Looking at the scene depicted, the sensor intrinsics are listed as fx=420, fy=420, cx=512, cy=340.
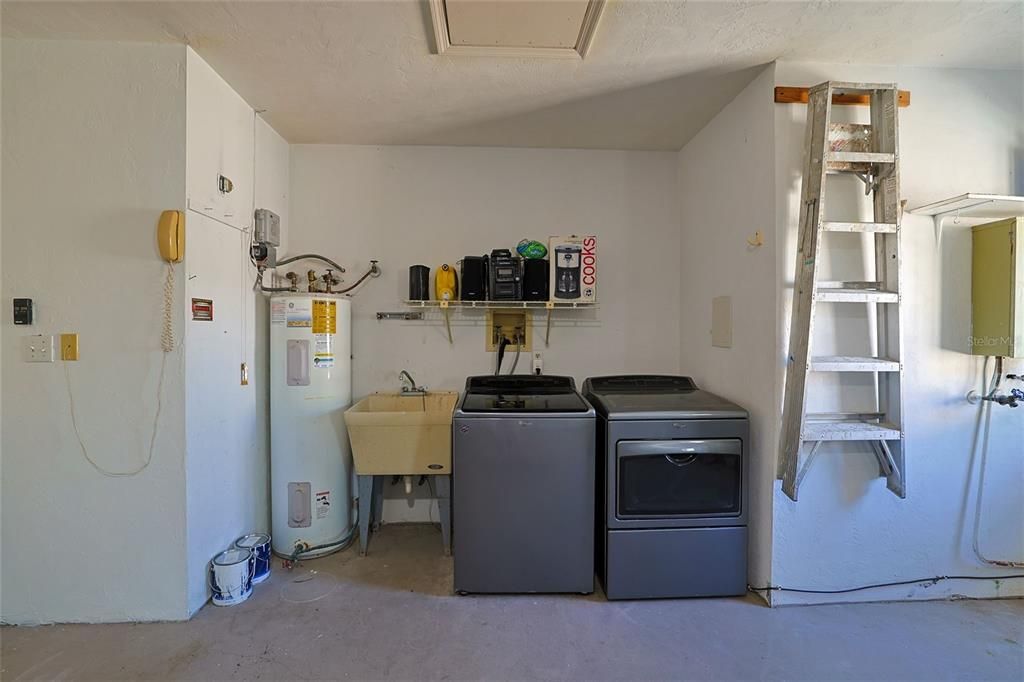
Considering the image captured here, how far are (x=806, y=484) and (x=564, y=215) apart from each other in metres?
2.06

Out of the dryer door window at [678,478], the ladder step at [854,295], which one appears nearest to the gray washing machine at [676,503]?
the dryer door window at [678,478]

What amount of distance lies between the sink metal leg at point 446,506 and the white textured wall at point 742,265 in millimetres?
1595

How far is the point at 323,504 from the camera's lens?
8.02ft

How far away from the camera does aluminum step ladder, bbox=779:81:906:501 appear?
1792mm

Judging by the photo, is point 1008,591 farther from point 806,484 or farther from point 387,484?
point 387,484

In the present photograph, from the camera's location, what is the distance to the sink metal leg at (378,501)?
273 cm

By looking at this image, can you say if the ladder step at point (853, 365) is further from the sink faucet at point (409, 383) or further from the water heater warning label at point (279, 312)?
the water heater warning label at point (279, 312)

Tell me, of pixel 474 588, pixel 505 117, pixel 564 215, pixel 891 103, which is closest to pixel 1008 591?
pixel 891 103

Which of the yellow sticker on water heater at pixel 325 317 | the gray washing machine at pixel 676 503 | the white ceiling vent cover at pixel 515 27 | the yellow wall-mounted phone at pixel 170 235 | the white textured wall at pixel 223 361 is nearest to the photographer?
the white ceiling vent cover at pixel 515 27

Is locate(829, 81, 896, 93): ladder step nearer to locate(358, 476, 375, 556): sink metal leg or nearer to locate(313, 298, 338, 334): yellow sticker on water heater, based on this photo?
locate(313, 298, 338, 334): yellow sticker on water heater

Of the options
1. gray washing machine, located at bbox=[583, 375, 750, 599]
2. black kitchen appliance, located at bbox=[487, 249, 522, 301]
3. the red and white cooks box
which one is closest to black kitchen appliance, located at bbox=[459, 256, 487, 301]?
black kitchen appliance, located at bbox=[487, 249, 522, 301]

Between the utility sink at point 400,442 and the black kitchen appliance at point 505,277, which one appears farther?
the black kitchen appliance at point 505,277

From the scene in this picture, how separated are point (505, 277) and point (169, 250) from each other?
5.46 ft

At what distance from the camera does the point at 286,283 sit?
8.89ft
